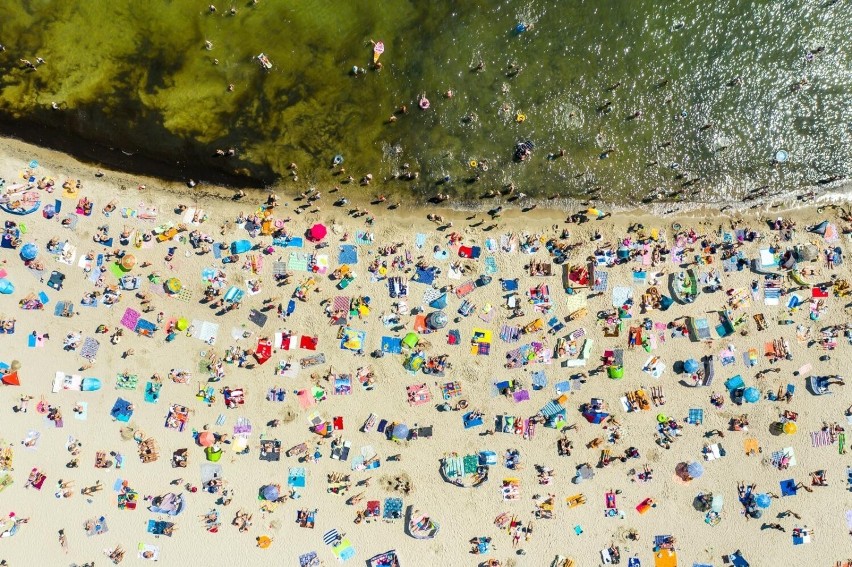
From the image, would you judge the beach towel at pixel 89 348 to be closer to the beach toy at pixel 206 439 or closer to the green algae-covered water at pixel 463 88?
the beach toy at pixel 206 439

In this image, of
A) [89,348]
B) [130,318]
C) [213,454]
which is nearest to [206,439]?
[213,454]

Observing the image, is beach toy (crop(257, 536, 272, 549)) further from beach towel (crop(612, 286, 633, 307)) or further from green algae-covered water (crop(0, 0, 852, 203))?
beach towel (crop(612, 286, 633, 307))

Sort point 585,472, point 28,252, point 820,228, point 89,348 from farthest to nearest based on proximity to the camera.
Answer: point 820,228
point 585,472
point 89,348
point 28,252

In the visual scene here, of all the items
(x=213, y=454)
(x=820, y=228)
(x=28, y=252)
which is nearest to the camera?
(x=28, y=252)

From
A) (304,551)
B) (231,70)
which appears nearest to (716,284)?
(304,551)

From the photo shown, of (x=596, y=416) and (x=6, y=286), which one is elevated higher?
(x=6, y=286)

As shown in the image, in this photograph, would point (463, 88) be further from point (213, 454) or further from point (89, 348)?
point (89, 348)
